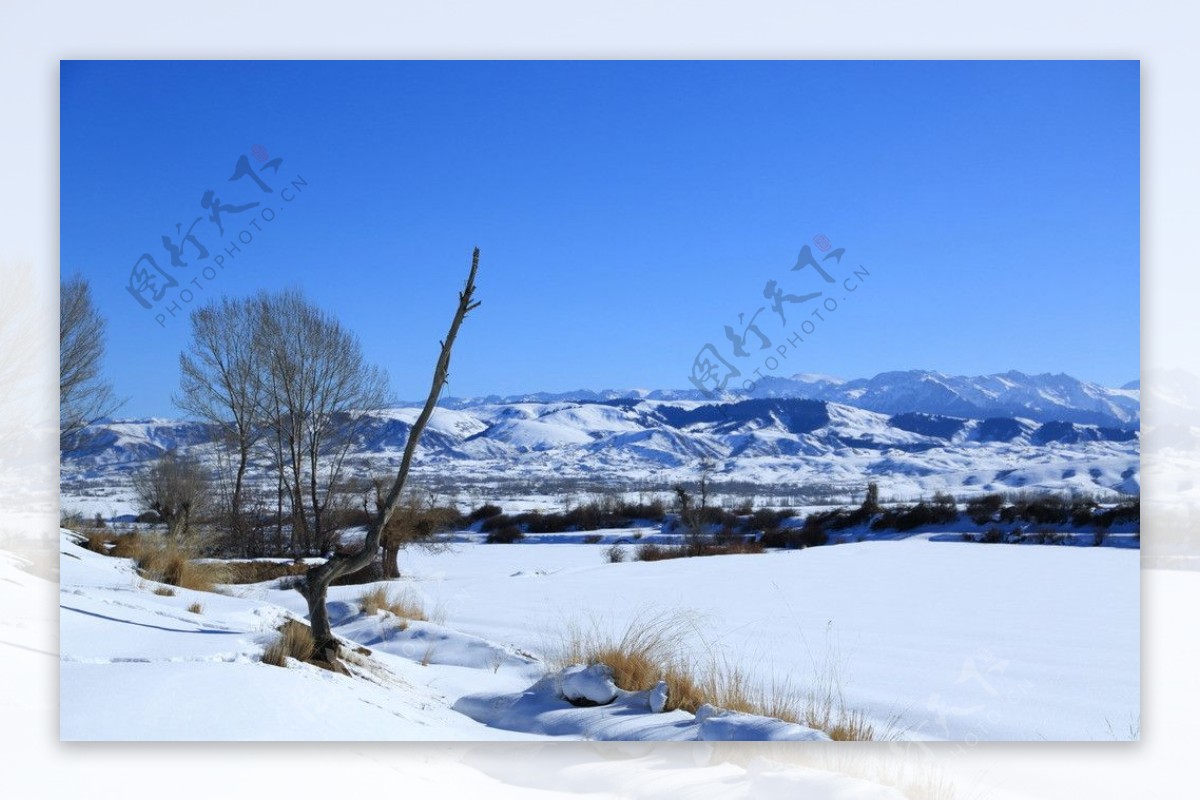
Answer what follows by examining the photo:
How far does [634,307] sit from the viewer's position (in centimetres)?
457

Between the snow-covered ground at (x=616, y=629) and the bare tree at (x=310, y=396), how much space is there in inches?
26.5

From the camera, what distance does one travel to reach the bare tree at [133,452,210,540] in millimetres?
5172

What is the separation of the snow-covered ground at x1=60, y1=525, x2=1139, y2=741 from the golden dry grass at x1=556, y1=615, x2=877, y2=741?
0.22 feet

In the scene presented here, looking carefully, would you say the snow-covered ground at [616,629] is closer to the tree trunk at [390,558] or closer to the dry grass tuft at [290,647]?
the dry grass tuft at [290,647]

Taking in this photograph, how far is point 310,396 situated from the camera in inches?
197

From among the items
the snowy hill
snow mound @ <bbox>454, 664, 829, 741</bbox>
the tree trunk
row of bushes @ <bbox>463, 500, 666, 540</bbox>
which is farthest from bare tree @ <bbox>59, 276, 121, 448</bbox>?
row of bushes @ <bbox>463, 500, 666, 540</bbox>

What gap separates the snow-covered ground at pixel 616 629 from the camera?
347cm

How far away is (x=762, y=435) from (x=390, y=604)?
8.13ft

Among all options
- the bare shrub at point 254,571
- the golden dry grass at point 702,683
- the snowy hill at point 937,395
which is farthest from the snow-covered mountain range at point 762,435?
the golden dry grass at point 702,683

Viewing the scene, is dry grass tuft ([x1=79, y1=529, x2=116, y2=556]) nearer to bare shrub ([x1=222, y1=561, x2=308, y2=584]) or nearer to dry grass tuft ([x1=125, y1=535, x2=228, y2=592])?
dry grass tuft ([x1=125, y1=535, x2=228, y2=592])

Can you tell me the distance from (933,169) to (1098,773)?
8.95ft

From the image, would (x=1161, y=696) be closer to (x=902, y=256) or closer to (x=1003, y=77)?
(x=902, y=256)

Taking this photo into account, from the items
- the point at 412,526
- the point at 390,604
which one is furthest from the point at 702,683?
the point at 412,526

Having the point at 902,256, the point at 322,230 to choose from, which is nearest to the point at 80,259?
the point at 322,230
